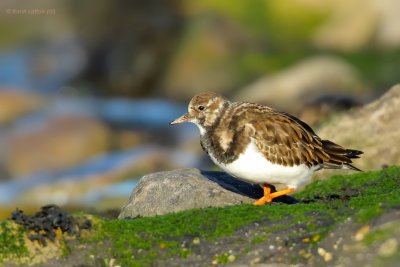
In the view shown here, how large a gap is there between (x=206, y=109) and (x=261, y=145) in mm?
1022

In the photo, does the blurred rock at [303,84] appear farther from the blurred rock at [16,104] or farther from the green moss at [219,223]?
the green moss at [219,223]

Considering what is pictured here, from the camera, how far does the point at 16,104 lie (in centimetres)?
3117

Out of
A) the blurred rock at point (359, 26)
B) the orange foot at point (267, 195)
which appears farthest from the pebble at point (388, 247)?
the blurred rock at point (359, 26)

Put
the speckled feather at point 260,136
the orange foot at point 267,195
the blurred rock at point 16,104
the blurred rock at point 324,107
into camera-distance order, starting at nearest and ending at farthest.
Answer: the speckled feather at point 260,136 → the orange foot at point 267,195 → the blurred rock at point 324,107 → the blurred rock at point 16,104

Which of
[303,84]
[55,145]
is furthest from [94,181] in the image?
[303,84]

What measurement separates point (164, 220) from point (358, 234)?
262 centimetres

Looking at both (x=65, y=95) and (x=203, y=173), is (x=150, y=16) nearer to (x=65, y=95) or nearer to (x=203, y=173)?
(x=65, y=95)

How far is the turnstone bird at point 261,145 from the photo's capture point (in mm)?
11883

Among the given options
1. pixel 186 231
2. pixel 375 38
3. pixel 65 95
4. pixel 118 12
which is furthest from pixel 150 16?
pixel 186 231

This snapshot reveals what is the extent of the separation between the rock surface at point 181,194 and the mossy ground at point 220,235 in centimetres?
96

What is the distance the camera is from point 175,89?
112ft

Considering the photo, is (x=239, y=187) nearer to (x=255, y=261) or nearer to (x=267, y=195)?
(x=267, y=195)

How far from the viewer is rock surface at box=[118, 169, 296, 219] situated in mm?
12273

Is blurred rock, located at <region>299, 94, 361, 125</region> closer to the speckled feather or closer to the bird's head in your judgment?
the speckled feather
